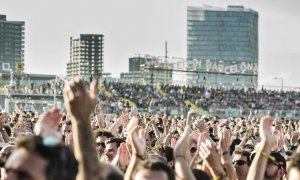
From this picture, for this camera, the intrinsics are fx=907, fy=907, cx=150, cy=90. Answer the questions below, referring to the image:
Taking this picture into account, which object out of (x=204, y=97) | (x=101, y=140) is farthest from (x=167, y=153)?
(x=204, y=97)

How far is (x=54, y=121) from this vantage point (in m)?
4.56

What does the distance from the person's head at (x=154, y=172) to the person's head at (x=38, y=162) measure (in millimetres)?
1238

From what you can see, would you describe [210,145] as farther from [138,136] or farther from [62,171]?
[62,171]

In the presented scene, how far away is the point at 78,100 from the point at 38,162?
428 millimetres

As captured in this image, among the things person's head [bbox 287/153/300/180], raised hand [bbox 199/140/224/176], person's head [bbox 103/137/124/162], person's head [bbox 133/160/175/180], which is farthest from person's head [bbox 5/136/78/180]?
person's head [bbox 103/137/124/162]

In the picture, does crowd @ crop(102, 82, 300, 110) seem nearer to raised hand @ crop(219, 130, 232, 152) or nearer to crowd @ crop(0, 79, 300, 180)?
raised hand @ crop(219, 130, 232, 152)

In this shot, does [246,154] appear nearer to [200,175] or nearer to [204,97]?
[200,175]

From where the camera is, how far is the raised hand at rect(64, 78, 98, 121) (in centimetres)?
411

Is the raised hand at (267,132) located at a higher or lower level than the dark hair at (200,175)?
higher

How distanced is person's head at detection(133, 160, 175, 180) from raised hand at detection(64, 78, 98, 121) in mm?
1093

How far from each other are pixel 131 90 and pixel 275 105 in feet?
48.8

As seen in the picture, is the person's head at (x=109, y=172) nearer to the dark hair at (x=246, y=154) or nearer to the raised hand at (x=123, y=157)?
the raised hand at (x=123, y=157)

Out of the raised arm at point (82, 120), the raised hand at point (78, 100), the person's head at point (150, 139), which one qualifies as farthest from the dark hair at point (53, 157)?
the person's head at point (150, 139)

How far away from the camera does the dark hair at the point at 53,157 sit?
151 inches
